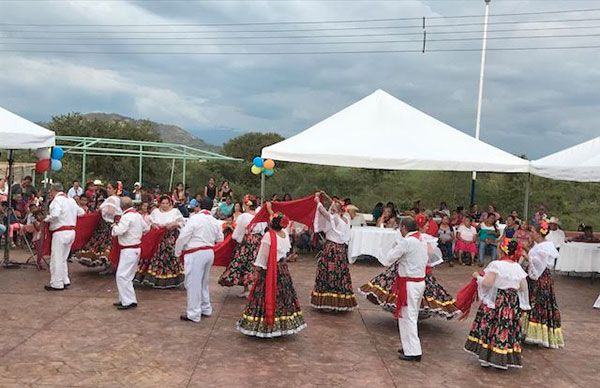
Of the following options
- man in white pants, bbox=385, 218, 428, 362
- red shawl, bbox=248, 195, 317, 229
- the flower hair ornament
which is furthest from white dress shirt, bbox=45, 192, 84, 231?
the flower hair ornament

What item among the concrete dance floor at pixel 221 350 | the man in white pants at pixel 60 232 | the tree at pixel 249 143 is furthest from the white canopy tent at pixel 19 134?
the tree at pixel 249 143

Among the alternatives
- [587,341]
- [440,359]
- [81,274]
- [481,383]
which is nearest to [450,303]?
[440,359]

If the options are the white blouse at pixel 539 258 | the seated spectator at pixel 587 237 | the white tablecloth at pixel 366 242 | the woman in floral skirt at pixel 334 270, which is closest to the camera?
the white blouse at pixel 539 258

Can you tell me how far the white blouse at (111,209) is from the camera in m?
9.40

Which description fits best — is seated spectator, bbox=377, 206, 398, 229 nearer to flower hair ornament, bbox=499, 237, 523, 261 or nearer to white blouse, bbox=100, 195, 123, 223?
white blouse, bbox=100, 195, 123, 223

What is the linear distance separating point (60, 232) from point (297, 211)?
12.0 ft

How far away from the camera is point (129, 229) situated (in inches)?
307

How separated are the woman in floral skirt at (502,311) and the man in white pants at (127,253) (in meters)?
4.56

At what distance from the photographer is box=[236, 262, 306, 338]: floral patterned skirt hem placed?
659cm

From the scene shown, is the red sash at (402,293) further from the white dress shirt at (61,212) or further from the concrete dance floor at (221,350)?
the white dress shirt at (61,212)

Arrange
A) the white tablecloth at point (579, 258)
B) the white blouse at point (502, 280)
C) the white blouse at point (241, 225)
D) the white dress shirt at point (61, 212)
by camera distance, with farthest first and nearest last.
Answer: the white tablecloth at point (579, 258) → the white dress shirt at point (61, 212) → the white blouse at point (241, 225) → the white blouse at point (502, 280)

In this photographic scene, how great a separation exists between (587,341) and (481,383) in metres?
2.74

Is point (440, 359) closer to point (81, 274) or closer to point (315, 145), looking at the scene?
point (315, 145)

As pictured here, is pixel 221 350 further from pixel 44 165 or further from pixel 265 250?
pixel 44 165
